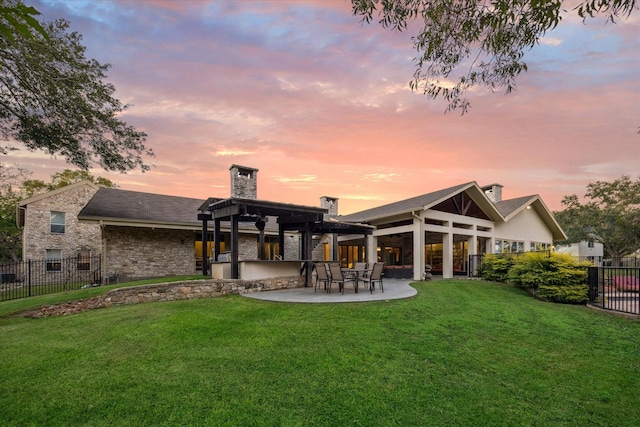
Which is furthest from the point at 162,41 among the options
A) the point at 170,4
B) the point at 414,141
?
the point at 414,141

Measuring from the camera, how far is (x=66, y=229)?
19.0 m

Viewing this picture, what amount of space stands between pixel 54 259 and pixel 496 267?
24.0m

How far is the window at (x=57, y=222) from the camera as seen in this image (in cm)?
1859

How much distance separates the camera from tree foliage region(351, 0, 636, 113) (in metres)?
4.26

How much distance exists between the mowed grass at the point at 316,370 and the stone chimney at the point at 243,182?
26.5 ft

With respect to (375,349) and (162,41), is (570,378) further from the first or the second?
(162,41)

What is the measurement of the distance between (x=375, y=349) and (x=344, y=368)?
90cm

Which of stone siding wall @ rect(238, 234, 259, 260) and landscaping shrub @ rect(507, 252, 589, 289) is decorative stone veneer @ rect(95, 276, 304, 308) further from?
landscaping shrub @ rect(507, 252, 589, 289)

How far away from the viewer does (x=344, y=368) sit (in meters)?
4.34

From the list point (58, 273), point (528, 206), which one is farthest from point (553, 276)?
point (58, 273)

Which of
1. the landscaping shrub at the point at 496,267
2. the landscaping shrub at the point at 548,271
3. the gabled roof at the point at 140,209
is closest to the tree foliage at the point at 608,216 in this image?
the landscaping shrub at the point at 496,267

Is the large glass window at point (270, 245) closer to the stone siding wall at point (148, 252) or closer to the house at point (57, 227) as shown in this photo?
the stone siding wall at point (148, 252)

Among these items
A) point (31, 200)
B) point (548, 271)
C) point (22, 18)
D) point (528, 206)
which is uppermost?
point (31, 200)

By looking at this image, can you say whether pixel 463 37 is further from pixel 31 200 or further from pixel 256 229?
pixel 31 200
